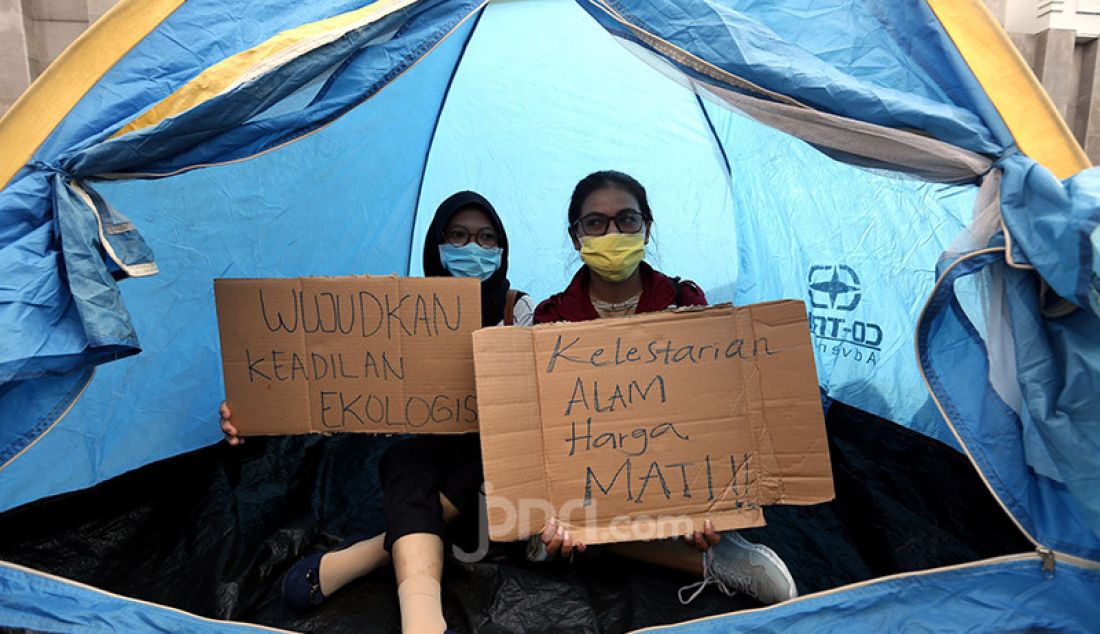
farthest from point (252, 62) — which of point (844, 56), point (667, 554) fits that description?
point (667, 554)

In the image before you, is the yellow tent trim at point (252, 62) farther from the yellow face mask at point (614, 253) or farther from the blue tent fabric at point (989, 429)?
the blue tent fabric at point (989, 429)

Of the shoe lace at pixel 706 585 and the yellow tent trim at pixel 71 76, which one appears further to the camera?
the shoe lace at pixel 706 585

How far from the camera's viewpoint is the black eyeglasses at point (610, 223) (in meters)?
1.74

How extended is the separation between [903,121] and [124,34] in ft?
5.05

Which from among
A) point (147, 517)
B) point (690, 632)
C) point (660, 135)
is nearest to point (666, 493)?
point (690, 632)

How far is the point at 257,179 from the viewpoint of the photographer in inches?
78.0

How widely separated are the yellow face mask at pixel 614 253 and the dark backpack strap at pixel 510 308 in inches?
12.7

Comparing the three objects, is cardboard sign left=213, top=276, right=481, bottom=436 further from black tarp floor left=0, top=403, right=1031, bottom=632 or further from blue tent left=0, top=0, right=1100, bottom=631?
black tarp floor left=0, top=403, right=1031, bottom=632

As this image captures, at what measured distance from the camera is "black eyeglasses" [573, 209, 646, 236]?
1742mm

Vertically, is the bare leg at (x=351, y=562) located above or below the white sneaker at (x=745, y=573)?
above

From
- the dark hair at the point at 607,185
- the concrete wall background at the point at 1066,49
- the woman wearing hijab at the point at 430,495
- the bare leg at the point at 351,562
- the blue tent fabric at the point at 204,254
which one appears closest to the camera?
the woman wearing hijab at the point at 430,495

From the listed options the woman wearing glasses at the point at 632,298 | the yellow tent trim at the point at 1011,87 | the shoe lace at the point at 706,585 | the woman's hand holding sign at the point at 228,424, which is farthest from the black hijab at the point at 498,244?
the yellow tent trim at the point at 1011,87

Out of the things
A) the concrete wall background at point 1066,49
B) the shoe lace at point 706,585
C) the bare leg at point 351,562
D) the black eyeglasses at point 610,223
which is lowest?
the shoe lace at point 706,585

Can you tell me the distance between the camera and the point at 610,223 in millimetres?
1747
